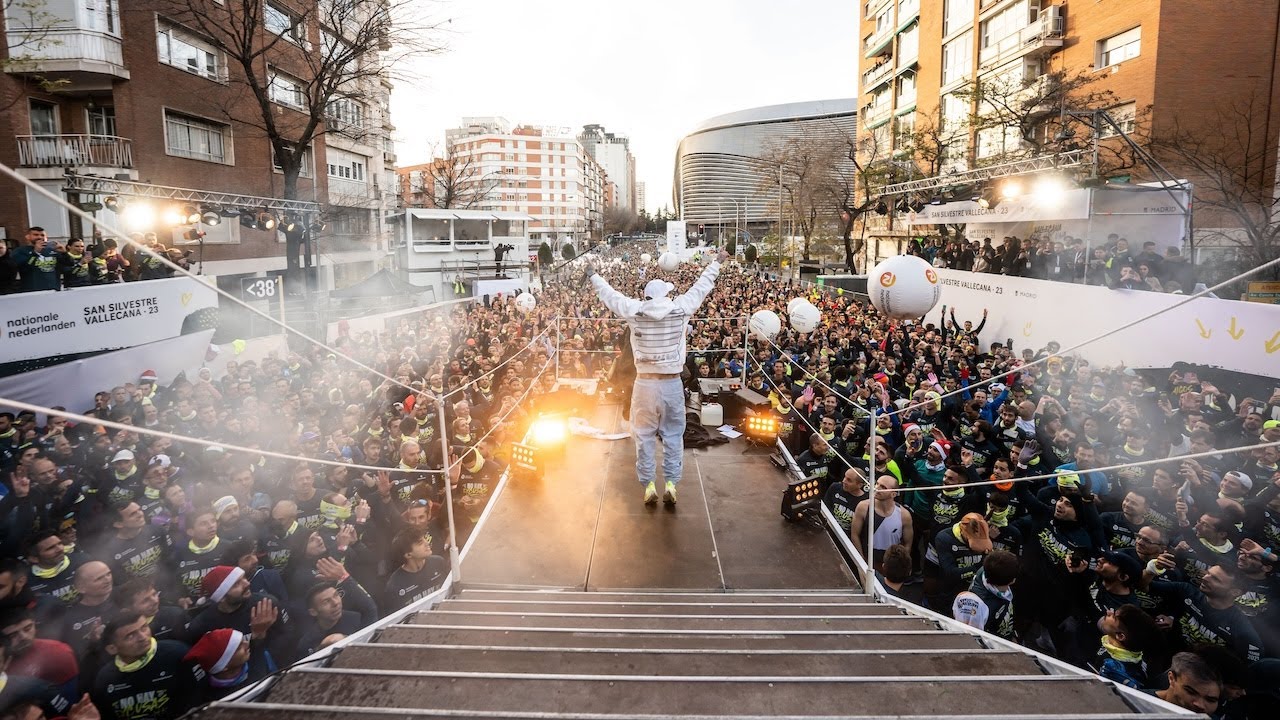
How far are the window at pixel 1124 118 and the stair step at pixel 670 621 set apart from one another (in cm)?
2583

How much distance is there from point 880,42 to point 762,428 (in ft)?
142

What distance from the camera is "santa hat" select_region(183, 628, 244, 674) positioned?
11.9 feet

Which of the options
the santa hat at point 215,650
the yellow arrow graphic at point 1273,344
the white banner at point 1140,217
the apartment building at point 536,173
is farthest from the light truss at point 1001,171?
the apartment building at point 536,173

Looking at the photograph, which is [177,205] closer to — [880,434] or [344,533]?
[344,533]

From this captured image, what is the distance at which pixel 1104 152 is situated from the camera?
75.3ft

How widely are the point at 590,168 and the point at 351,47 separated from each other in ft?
330

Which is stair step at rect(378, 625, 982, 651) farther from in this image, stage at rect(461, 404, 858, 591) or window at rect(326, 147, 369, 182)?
window at rect(326, 147, 369, 182)

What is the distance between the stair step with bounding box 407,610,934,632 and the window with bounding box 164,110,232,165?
23926 mm

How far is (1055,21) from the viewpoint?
84.3 ft

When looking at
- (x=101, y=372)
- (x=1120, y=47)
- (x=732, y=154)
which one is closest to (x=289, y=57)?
(x=101, y=372)

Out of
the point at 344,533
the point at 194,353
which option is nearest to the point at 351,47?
the point at 194,353

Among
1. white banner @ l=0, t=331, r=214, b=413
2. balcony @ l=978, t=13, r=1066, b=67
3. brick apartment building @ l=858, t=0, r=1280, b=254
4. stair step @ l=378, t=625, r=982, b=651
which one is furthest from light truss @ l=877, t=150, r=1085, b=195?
white banner @ l=0, t=331, r=214, b=413

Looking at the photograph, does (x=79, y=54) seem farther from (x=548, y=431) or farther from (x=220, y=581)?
(x=220, y=581)

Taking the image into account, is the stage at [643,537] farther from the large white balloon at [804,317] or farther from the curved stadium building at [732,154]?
the curved stadium building at [732,154]
